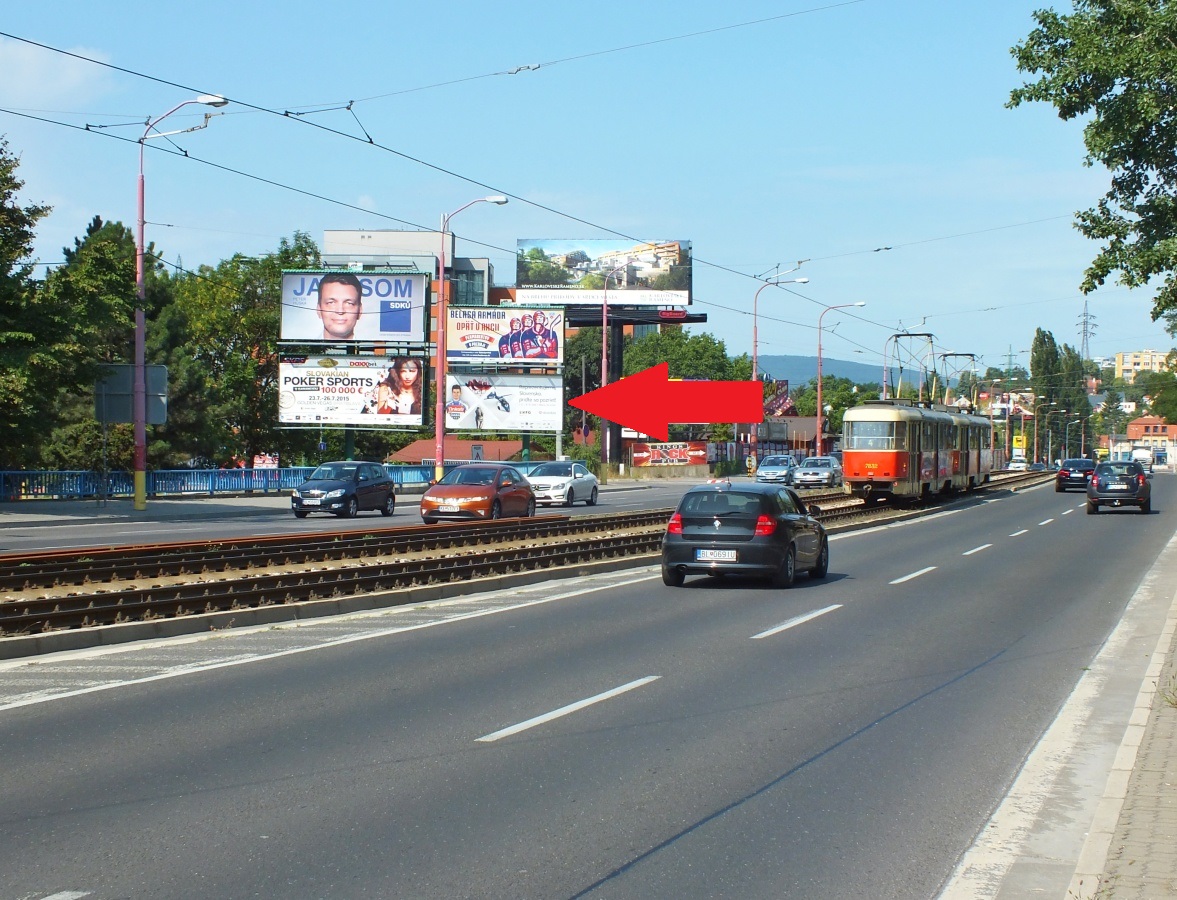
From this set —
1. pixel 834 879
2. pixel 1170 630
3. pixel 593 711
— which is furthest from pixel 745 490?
pixel 834 879

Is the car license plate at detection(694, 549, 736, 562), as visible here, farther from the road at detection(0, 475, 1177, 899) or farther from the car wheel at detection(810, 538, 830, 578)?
the road at detection(0, 475, 1177, 899)

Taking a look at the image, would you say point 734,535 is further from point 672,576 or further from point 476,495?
point 476,495

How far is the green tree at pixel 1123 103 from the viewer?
→ 1767cm

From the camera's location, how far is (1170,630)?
13.7 meters

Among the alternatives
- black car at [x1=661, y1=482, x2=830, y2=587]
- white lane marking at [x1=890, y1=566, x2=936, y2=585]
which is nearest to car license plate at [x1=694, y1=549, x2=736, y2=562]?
black car at [x1=661, y1=482, x2=830, y2=587]

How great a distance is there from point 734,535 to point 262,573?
6.51 meters

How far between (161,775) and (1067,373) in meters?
187

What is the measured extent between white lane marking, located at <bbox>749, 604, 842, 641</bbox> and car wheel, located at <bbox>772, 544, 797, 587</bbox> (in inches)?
70.0

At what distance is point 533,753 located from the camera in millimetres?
7875

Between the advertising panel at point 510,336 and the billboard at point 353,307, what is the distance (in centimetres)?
469

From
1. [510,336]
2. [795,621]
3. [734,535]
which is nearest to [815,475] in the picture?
[510,336]

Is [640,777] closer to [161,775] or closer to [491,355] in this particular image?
[161,775]

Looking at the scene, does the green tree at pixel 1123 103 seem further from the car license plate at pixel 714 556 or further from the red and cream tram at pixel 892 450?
the red and cream tram at pixel 892 450

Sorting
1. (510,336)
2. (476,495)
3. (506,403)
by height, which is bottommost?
A: (476,495)
